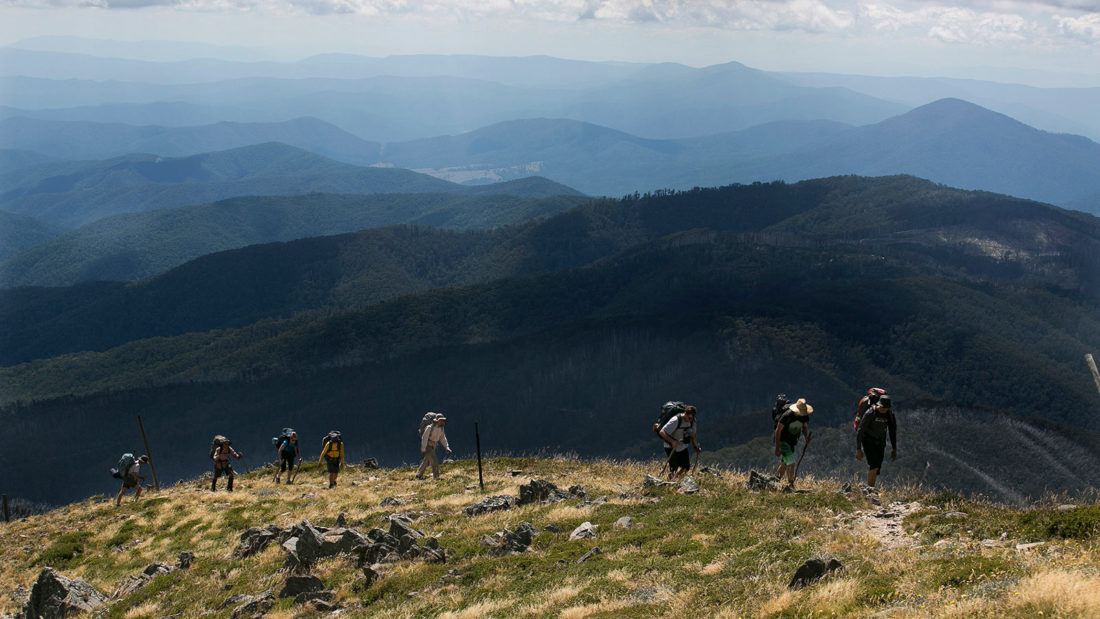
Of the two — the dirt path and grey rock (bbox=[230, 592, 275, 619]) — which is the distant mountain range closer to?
the dirt path

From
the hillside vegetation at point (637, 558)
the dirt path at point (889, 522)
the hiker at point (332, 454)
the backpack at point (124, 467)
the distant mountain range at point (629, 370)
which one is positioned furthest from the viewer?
the distant mountain range at point (629, 370)

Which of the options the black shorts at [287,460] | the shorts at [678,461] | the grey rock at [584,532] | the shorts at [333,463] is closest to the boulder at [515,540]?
the grey rock at [584,532]

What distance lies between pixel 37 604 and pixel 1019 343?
183 m

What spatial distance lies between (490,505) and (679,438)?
5882mm

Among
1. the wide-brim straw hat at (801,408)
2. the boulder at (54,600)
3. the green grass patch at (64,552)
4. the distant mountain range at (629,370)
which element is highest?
the wide-brim straw hat at (801,408)

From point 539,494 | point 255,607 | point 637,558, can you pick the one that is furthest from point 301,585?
point 539,494

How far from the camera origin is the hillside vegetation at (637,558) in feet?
34.6

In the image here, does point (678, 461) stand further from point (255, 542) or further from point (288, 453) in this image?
point (288, 453)

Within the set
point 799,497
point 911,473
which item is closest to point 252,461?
point 911,473

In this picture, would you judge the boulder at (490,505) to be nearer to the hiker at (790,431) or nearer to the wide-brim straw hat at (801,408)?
the hiker at (790,431)

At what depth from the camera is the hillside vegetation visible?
10.5 m

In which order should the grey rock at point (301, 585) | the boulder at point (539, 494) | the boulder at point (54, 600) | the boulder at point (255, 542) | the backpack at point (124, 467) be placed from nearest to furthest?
1. the grey rock at point (301, 585)
2. the boulder at point (54, 600)
3. the boulder at point (255, 542)
4. the boulder at point (539, 494)
5. the backpack at point (124, 467)

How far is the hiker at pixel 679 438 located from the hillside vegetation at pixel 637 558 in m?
1.11

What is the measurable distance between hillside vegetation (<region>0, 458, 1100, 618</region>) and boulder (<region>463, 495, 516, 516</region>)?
19.1 inches
